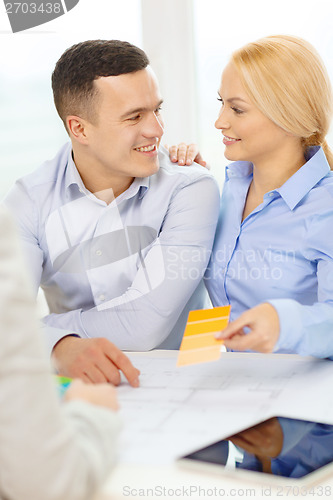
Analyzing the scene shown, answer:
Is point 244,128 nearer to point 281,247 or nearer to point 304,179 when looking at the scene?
point 304,179

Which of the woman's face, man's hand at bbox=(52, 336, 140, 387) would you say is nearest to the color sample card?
man's hand at bbox=(52, 336, 140, 387)

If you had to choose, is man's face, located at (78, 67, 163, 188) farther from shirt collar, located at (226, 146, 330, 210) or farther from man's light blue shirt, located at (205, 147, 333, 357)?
shirt collar, located at (226, 146, 330, 210)

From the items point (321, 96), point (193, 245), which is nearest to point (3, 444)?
point (193, 245)

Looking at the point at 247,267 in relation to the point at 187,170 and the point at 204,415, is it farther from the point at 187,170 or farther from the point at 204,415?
the point at 204,415

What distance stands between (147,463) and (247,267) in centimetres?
86

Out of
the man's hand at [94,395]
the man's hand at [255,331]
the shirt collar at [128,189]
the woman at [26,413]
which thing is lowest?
the man's hand at [255,331]

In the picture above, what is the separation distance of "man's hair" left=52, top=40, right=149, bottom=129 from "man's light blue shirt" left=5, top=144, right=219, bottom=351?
181mm

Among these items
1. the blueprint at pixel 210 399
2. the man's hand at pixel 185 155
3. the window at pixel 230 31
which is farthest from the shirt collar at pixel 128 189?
the window at pixel 230 31

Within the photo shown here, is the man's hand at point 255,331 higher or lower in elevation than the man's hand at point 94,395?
lower

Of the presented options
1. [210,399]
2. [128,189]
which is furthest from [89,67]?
[210,399]

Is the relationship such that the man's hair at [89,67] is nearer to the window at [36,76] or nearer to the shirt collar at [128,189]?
the shirt collar at [128,189]

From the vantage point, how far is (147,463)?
0.90 meters

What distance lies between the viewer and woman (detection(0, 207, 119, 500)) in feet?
2.19

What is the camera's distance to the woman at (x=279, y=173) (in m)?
1.58
